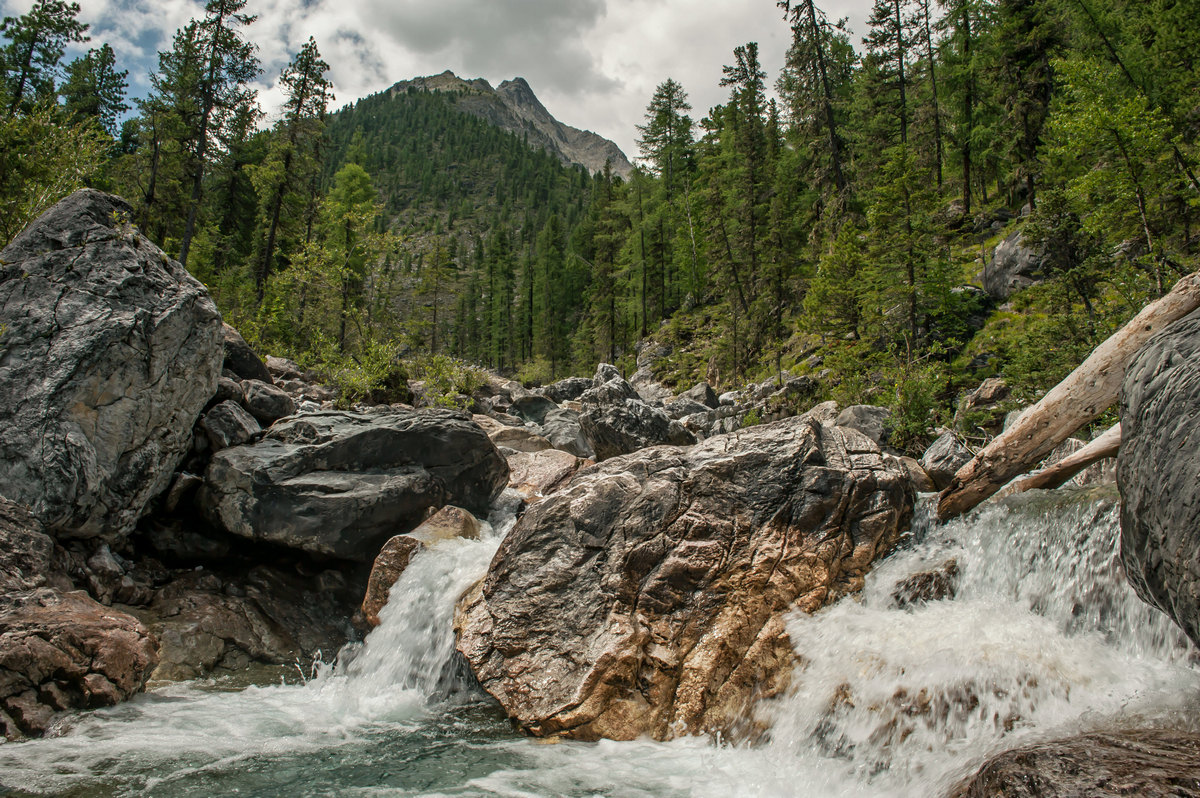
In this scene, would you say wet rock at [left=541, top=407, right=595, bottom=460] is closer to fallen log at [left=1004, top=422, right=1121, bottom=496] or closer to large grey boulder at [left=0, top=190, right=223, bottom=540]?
large grey boulder at [left=0, top=190, right=223, bottom=540]

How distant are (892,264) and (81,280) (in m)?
20.4

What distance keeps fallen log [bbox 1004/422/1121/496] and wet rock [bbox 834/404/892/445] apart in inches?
312

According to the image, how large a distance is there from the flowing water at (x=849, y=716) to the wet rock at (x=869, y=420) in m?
8.38

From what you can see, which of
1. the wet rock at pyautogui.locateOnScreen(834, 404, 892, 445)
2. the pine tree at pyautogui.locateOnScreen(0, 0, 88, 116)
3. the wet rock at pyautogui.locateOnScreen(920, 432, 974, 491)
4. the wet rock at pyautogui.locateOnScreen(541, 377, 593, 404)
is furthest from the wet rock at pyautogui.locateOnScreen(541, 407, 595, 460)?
the pine tree at pyautogui.locateOnScreen(0, 0, 88, 116)

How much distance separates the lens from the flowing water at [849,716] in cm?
485

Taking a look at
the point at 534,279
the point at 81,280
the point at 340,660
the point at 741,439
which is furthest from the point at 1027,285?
the point at 534,279

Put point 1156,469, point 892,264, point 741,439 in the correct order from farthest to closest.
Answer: point 892,264
point 741,439
point 1156,469

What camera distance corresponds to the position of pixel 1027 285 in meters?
20.1

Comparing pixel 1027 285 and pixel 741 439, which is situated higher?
pixel 1027 285

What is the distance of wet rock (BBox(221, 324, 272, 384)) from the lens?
1323 centimetres

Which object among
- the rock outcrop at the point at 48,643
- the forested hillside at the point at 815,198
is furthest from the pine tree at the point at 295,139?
the rock outcrop at the point at 48,643

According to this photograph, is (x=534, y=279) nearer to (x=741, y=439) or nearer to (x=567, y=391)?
(x=567, y=391)

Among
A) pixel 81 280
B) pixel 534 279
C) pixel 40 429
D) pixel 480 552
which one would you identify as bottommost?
pixel 480 552

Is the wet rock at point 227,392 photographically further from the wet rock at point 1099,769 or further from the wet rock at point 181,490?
the wet rock at point 1099,769
